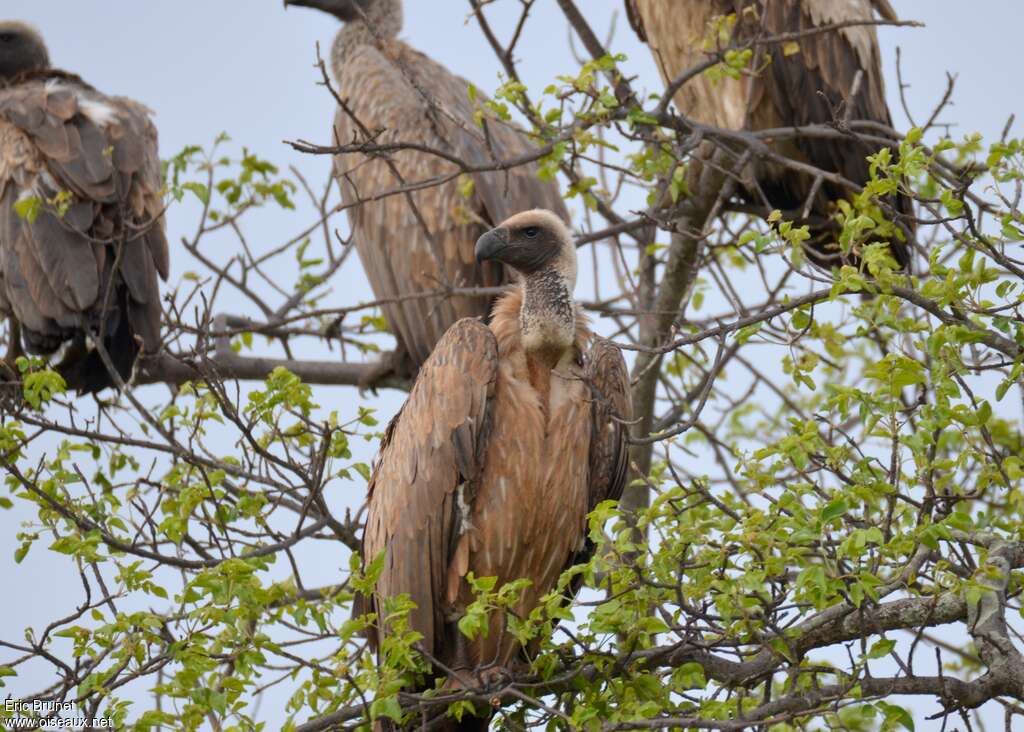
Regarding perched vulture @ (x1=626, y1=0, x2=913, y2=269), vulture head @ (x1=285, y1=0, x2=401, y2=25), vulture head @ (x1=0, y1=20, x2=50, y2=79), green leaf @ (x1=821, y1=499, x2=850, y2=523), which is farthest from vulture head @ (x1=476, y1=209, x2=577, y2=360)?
vulture head @ (x1=0, y1=20, x2=50, y2=79)

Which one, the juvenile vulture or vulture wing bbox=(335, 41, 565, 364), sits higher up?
vulture wing bbox=(335, 41, 565, 364)

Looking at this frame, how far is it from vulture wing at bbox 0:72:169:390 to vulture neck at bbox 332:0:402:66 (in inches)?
55.7

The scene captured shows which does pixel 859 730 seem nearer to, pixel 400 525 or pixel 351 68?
pixel 400 525

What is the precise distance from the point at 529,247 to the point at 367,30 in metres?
4.19

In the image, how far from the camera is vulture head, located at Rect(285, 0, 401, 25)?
941 centimetres

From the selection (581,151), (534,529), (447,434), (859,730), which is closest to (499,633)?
(534,529)

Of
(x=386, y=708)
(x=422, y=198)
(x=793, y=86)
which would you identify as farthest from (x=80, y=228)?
(x=386, y=708)

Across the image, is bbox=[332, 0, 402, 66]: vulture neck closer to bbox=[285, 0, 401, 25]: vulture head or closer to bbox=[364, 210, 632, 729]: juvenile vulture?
bbox=[285, 0, 401, 25]: vulture head

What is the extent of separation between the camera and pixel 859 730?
4.09 m

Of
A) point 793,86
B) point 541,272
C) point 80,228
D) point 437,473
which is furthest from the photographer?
point 793,86

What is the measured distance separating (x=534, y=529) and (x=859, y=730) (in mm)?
1393

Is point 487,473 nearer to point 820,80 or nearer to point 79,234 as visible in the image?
point 79,234

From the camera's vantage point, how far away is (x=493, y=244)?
17.3ft

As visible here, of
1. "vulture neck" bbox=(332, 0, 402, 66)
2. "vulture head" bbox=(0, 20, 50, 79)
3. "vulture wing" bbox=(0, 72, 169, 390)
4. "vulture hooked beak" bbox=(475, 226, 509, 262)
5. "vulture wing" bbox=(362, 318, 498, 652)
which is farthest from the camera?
"vulture head" bbox=(0, 20, 50, 79)
